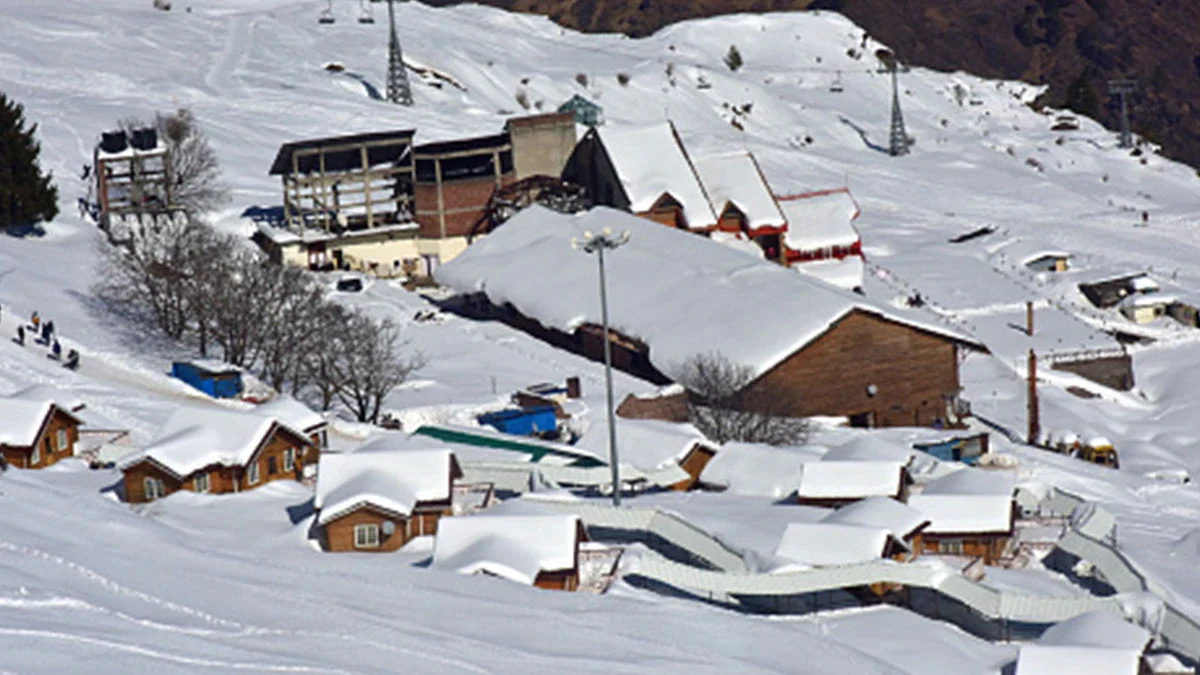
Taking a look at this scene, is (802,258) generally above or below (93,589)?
below

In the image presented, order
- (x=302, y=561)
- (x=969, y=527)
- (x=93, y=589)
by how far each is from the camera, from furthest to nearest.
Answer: (x=969, y=527), (x=302, y=561), (x=93, y=589)

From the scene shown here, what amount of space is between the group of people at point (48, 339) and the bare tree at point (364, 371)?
794 cm

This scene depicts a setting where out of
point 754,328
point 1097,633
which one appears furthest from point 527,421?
point 1097,633

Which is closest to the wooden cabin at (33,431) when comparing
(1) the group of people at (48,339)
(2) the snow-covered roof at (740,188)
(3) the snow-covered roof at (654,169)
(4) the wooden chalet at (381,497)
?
(4) the wooden chalet at (381,497)

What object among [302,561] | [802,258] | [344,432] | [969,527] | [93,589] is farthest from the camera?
[802,258]

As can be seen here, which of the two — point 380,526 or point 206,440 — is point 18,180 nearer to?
point 206,440

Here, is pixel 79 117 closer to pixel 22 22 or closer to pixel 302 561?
pixel 22 22

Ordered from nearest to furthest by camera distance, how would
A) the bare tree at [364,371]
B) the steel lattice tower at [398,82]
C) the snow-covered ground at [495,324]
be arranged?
1. the snow-covered ground at [495,324]
2. the bare tree at [364,371]
3. the steel lattice tower at [398,82]

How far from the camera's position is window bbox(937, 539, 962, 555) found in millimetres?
42062

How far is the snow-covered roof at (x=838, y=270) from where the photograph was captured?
79.3 metres

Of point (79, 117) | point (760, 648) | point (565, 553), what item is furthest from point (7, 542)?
point (79, 117)

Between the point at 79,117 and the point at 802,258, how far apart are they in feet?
121

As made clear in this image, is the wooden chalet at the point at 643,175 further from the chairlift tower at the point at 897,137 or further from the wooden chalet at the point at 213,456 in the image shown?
the chairlift tower at the point at 897,137

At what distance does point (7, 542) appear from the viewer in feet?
119
